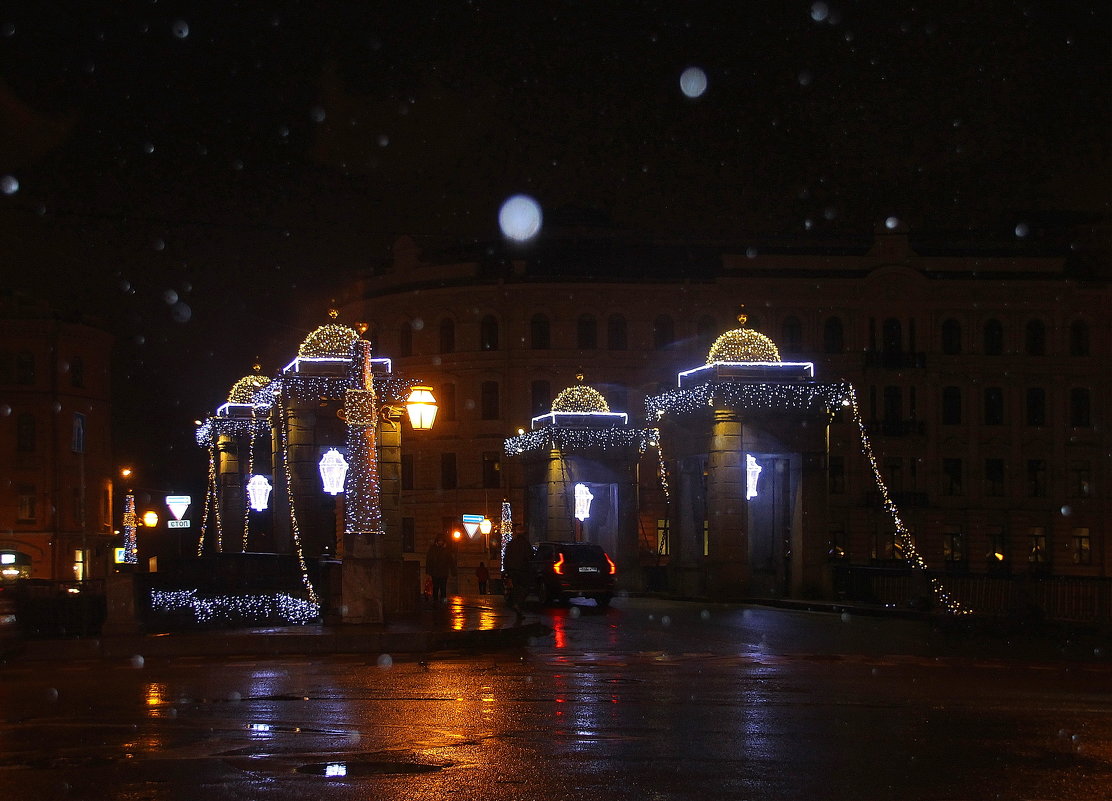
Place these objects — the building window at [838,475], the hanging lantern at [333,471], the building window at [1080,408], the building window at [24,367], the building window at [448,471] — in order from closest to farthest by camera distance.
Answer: the hanging lantern at [333,471], the building window at [838,475], the building window at [1080,408], the building window at [448,471], the building window at [24,367]

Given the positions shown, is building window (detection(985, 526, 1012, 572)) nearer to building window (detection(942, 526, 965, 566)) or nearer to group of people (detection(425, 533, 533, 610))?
building window (detection(942, 526, 965, 566))

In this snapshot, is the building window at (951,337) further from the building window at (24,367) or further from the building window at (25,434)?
the building window at (24,367)

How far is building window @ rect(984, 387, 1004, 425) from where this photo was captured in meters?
72.3

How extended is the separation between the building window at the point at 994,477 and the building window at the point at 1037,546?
233 cm

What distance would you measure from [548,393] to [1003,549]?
2303 centimetres

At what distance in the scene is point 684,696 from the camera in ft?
47.4

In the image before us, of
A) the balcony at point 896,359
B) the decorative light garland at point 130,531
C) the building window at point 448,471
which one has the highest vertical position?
the balcony at point 896,359

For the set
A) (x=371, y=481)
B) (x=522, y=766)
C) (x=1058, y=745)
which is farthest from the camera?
(x=371, y=481)

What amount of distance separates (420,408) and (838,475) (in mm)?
48123

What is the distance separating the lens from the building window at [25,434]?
75.8 m

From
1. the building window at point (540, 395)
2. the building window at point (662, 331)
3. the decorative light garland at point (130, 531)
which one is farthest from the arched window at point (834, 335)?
the decorative light garland at point (130, 531)

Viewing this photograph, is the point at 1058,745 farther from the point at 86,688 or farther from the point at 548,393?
the point at 548,393

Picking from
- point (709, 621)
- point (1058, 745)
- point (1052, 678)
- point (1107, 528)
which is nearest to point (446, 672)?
point (1052, 678)

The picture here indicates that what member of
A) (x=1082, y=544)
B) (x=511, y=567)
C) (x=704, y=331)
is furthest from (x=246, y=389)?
(x=1082, y=544)
